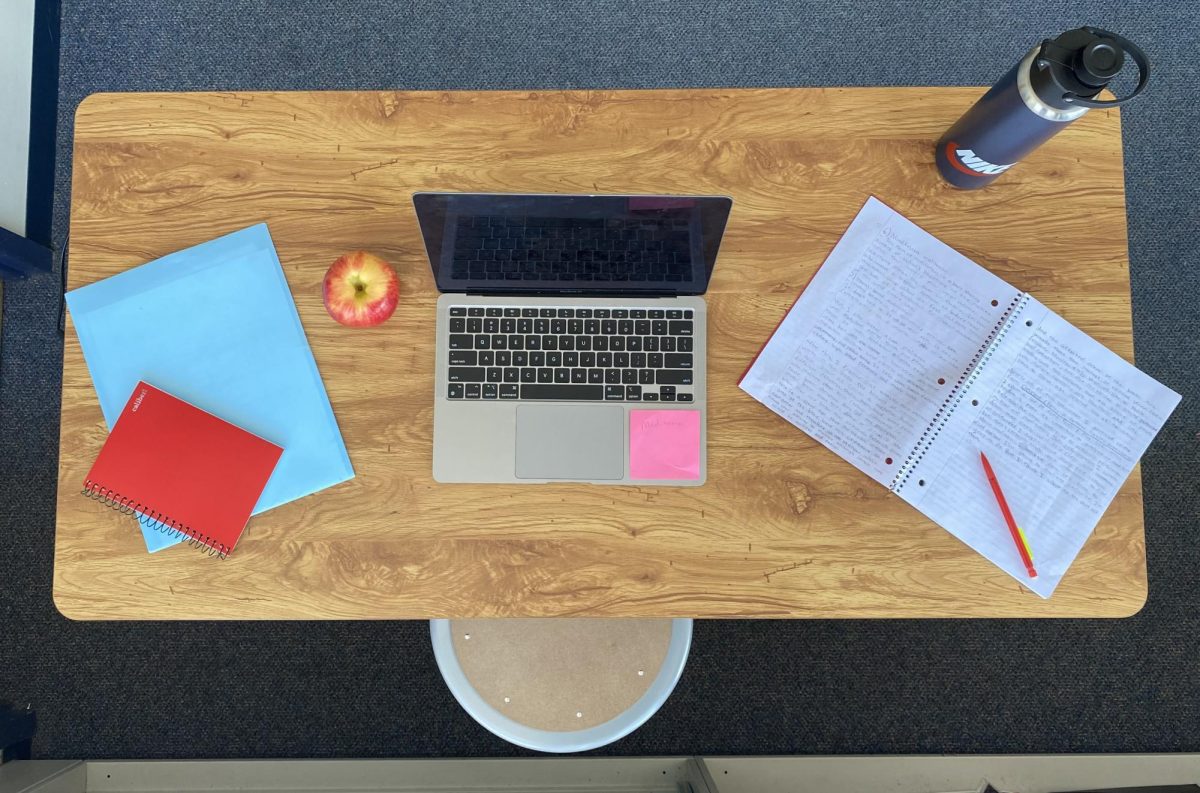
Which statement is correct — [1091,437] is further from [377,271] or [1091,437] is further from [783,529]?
[377,271]

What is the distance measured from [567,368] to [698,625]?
0.88 m

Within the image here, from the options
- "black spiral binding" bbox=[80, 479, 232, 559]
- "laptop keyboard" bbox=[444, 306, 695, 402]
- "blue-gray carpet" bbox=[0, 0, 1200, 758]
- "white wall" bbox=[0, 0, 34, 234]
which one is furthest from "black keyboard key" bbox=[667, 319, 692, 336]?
"white wall" bbox=[0, 0, 34, 234]

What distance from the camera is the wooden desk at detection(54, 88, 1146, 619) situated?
3.33ft

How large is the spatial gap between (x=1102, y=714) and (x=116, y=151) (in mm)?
2170

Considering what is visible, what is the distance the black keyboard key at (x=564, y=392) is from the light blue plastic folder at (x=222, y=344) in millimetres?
266

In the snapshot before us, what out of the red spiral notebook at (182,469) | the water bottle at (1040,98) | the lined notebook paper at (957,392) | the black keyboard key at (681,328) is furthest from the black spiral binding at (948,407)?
the red spiral notebook at (182,469)

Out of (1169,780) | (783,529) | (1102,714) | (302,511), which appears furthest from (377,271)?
(1169,780)

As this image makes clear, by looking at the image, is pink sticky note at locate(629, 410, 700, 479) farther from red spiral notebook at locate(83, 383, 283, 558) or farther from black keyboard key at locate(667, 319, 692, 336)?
red spiral notebook at locate(83, 383, 283, 558)

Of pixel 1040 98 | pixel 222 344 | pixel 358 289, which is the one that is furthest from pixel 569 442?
pixel 1040 98

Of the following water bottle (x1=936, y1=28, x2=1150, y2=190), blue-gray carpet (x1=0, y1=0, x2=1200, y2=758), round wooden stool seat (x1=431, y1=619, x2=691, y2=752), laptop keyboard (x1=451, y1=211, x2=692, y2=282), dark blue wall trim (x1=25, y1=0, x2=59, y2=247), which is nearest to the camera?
water bottle (x1=936, y1=28, x2=1150, y2=190)

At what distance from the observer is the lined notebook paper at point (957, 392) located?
3.31 ft

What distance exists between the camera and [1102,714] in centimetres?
166

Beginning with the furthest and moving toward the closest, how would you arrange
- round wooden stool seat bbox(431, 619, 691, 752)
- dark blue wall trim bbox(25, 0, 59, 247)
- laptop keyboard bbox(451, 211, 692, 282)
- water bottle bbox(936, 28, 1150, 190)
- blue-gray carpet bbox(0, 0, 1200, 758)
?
dark blue wall trim bbox(25, 0, 59, 247) → blue-gray carpet bbox(0, 0, 1200, 758) → round wooden stool seat bbox(431, 619, 691, 752) → laptop keyboard bbox(451, 211, 692, 282) → water bottle bbox(936, 28, 1150, 190)

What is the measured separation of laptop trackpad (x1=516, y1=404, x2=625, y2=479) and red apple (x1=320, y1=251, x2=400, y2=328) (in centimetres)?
24
